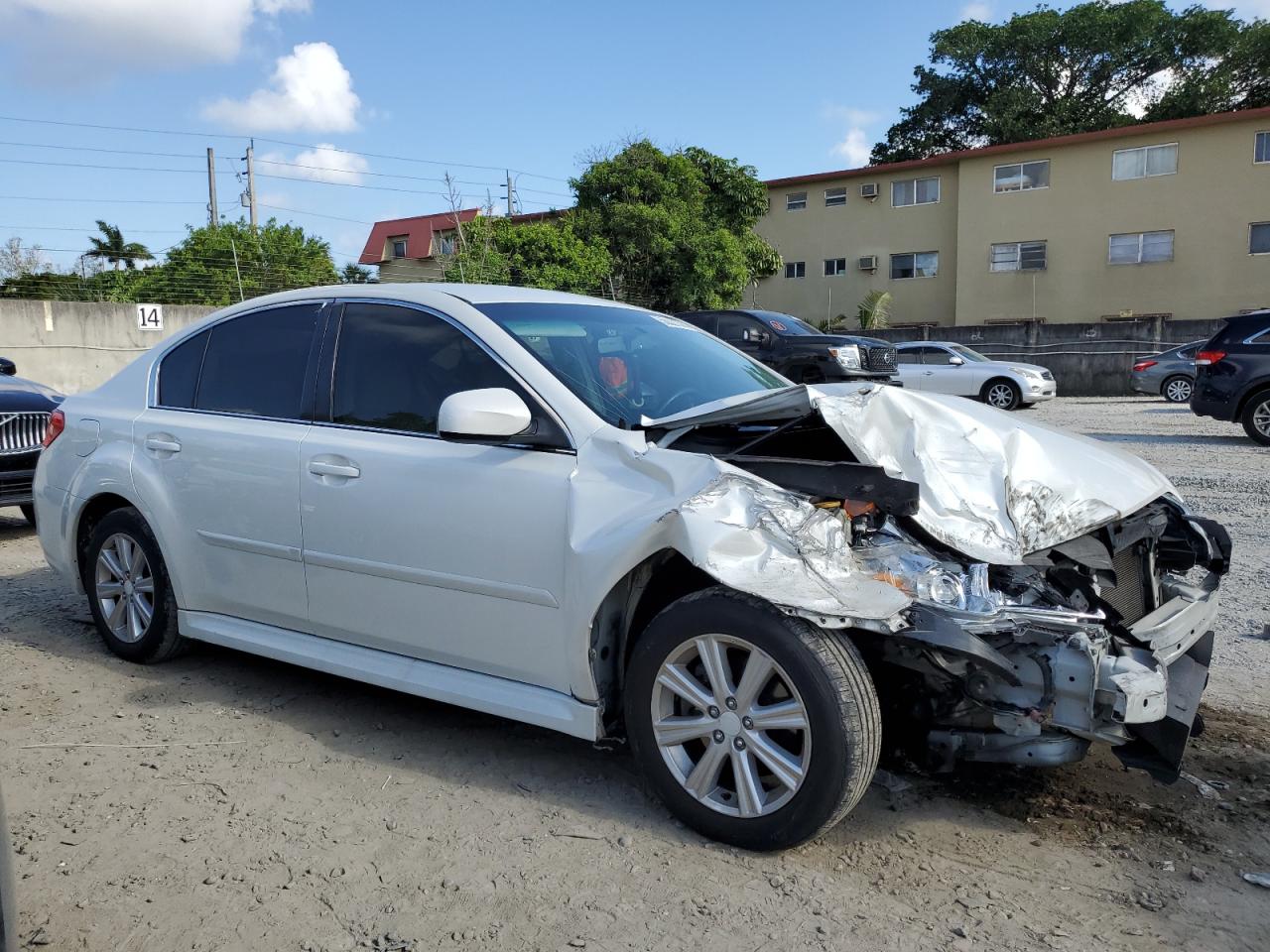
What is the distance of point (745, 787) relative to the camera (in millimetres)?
2973

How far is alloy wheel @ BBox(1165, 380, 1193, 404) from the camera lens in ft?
66.0

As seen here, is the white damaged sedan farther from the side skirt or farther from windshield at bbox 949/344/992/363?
windshield at bbox 949/344/992/363

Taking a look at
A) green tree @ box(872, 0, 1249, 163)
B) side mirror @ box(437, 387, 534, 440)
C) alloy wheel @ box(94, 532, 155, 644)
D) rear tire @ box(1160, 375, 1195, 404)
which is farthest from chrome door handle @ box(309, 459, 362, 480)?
green tree @ box(872, 0, 1249, 163)

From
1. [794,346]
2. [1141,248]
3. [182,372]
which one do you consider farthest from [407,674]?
[1141,248]

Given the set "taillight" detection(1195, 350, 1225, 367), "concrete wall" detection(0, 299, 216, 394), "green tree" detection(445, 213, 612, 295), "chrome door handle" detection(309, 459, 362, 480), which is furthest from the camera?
"green tree" detection(445, 213, 612, 295)

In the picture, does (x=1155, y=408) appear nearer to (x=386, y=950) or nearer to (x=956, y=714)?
(x=956, y=714)

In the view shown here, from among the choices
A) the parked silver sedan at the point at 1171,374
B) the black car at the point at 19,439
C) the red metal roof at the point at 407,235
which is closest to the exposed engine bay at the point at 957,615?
the black car at the point at 19,439

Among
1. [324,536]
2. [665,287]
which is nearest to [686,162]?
[665,287]

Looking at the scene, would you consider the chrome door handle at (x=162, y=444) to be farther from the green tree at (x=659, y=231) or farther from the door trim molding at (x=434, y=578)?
the green tree at (x=659, y=231)

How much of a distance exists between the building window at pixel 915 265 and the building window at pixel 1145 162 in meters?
6.50

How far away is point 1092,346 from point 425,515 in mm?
25024

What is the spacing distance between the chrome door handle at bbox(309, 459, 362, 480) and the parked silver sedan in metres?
20.1

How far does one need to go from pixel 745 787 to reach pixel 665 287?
89.2ft

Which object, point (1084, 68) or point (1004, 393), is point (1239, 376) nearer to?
point (1004, 393)
